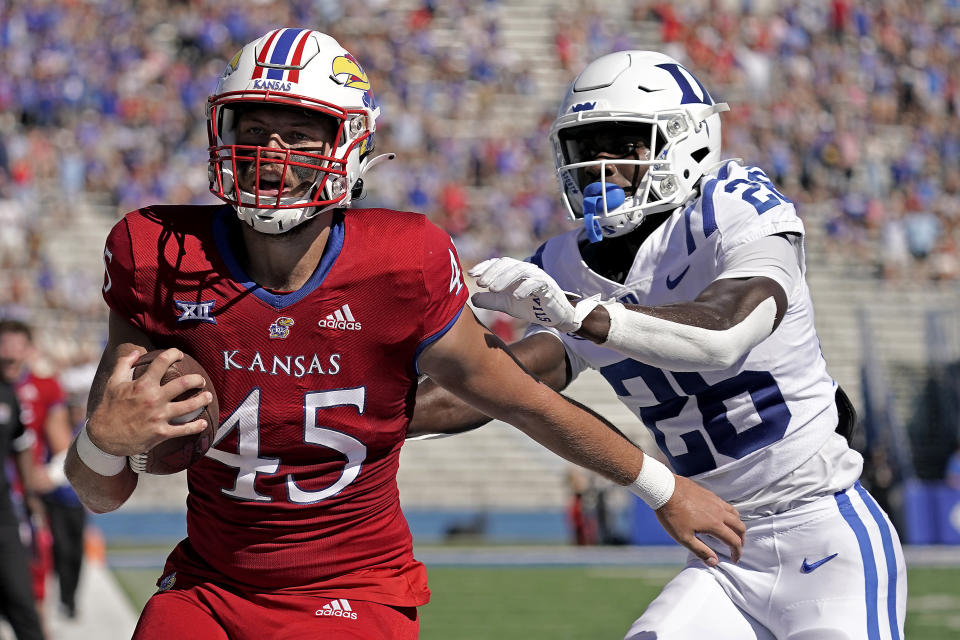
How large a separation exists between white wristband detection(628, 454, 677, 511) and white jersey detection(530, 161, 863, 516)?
51 centimetres

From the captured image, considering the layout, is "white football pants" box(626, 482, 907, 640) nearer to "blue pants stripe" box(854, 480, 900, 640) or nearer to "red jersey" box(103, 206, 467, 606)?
"blue pants stripe" box(854, 480, 900, 640)

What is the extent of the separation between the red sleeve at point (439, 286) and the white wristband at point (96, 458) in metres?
0.70

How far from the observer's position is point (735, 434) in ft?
12.3

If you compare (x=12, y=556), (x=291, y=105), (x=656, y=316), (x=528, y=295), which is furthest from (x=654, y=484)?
(x=12, y=556)

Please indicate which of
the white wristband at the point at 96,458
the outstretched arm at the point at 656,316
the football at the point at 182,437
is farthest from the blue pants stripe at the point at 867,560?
the white wristband at the point at 96,458

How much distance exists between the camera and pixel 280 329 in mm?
3041

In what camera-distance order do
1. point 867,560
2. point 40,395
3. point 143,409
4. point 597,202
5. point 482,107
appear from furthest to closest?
point 482,107
point 40,395
point 597,202
point 867,560
point 143,409

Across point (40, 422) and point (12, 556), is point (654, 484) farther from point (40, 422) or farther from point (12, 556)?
point (40, 422)

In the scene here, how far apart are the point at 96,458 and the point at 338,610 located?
1.99 ft

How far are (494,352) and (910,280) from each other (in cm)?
1605

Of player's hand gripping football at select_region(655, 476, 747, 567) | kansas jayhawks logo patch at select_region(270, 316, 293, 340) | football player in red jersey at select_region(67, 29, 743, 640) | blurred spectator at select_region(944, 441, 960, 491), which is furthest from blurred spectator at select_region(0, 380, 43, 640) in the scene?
blurred spectator at select_region(944, 441, 960, 491)

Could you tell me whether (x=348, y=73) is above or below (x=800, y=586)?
above

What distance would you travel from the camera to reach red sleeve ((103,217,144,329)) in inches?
121

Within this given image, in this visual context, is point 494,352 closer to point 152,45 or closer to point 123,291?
point 123,291
